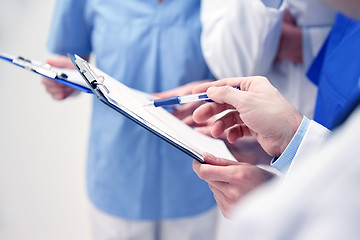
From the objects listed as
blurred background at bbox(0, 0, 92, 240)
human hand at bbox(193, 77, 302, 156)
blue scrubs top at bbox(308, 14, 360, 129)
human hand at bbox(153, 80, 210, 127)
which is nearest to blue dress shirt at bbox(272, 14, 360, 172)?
blue scrubs top at bbox(308, 14, 360, 129)

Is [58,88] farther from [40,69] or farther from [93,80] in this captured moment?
[93,80]

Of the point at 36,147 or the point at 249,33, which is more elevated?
the point at 249,33

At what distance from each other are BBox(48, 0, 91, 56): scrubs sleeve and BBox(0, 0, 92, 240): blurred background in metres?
0.56

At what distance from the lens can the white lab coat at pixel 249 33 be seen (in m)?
0.70

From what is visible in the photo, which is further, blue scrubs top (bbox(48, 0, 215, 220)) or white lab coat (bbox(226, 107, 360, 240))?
blue scrubs top (bbox(48, 0, 215, 220))

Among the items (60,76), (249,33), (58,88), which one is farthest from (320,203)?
(58,88)

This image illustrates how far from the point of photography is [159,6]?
2.36 ft

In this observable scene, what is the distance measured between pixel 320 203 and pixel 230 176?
21 cm

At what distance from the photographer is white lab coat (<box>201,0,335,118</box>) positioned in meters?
0.70

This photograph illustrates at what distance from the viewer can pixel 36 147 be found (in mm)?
1360

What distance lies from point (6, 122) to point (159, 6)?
906 mm

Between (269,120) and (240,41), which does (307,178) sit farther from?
(240,41)

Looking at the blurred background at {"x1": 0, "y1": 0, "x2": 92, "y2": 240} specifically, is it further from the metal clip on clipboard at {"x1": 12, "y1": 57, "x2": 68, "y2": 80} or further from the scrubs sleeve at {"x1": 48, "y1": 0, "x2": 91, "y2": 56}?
the metal clip on clipboard at {"x1": 12, "y1": 57, "x2": 68, "y2": 80}

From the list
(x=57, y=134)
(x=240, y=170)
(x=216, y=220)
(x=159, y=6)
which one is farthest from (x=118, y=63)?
(x=57, y=134)
